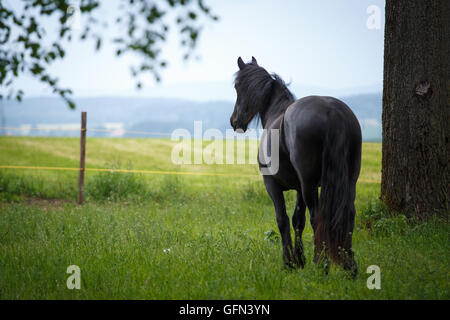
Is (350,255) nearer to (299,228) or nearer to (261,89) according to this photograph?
(299,228)

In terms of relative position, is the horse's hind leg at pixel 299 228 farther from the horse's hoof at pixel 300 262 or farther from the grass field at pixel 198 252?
the grass field at pixel 198 252

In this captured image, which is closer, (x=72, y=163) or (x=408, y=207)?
(x=408, y=207)

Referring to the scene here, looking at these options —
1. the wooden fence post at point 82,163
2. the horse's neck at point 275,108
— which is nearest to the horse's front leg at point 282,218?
the horse's neck at point 275,108

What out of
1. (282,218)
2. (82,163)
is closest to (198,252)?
(282,218)

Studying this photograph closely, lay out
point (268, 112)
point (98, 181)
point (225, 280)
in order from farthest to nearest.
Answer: point (98, 181), point (268, 112), point (225, 280)

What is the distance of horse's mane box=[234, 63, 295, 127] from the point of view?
4.48 meters

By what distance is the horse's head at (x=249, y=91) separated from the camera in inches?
177

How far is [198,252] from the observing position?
4.45 metres

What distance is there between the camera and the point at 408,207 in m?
5.24
